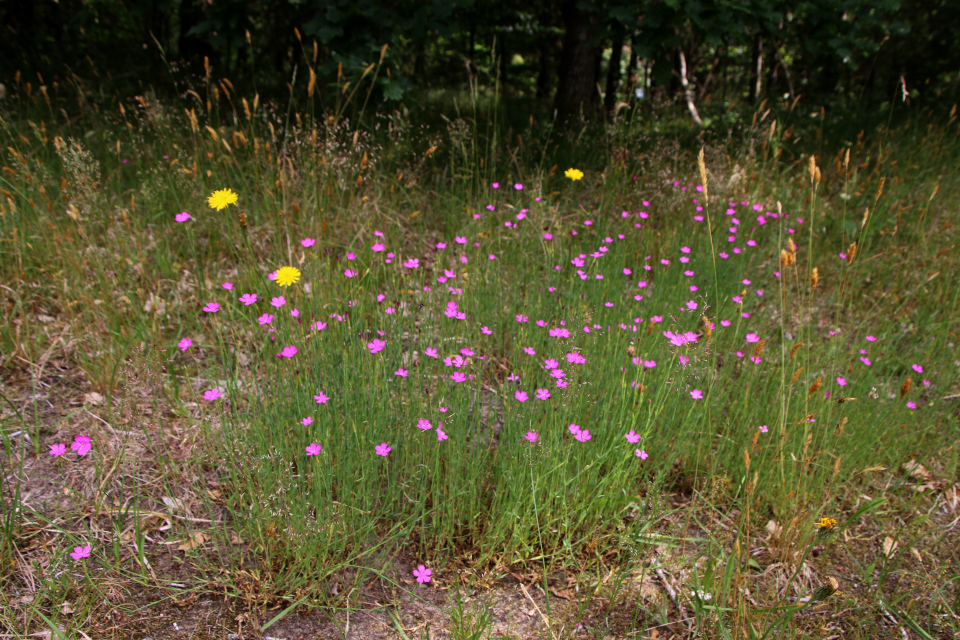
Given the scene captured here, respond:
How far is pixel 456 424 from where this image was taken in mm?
1898

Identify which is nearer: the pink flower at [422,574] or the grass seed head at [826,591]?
the grass seed head at [826,591]

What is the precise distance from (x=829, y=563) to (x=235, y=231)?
3436 millimetres

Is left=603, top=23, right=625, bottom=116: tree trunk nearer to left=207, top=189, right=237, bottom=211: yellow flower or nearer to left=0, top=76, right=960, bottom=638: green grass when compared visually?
left=0, top=76, right=960, bottom=638: green grass

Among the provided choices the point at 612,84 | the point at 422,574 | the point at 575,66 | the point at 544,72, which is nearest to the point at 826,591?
the point at 422,574

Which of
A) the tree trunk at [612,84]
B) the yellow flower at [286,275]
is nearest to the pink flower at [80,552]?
the yellow flower at [286,275]

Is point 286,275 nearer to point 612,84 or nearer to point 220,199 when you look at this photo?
point 220,199

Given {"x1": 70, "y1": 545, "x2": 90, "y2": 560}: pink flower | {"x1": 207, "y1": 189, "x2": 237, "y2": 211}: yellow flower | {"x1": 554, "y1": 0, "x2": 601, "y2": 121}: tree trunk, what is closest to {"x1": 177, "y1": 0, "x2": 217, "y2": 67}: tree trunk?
{"x1": 554, "y1": 0, "x2": 601, "y2": 121}: tree trunk

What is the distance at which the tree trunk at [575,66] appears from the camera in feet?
19.2

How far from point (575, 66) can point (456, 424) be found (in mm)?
5265

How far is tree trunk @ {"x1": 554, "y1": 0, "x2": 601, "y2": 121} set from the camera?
5840mm

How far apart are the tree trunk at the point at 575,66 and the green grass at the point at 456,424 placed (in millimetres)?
2938

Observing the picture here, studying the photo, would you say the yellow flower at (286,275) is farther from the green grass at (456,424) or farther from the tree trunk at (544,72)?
the tree trunk at (544,72)

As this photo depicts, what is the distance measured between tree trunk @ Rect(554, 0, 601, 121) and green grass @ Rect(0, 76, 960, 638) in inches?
116

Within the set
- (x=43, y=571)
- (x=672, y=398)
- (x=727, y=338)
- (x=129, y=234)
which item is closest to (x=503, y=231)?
(x=727, y=338)
